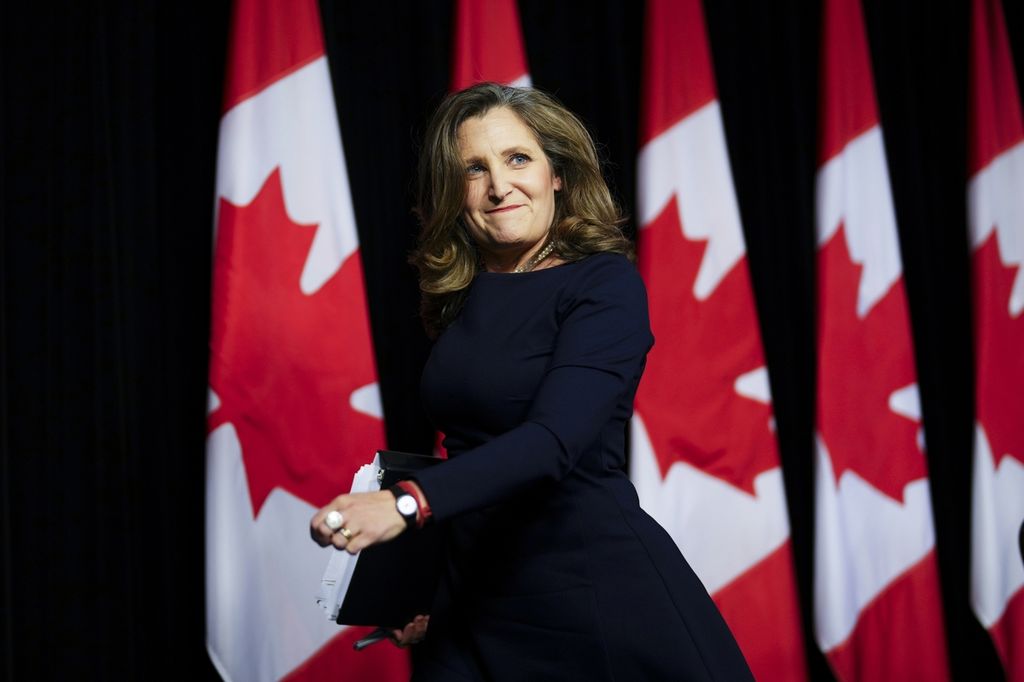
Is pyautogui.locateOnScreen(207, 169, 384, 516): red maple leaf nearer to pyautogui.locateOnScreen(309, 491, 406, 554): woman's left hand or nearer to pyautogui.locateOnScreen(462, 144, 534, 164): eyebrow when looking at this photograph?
pyautogui.locateOnScreen(462, 144, 534, 164): eyebrow

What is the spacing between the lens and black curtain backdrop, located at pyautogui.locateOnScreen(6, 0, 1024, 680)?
283 centimetres

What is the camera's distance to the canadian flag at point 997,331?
3.32 m

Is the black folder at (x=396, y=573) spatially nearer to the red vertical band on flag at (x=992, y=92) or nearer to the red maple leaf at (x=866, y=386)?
the red maple leaf at (x=866, y=386)

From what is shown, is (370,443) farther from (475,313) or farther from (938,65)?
(938,65)

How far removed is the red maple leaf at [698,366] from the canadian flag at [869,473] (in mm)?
260

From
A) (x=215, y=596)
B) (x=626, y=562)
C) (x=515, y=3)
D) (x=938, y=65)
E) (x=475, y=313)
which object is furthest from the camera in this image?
(x=938, y=65)

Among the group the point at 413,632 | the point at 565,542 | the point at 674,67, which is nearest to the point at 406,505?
the point at 565,542

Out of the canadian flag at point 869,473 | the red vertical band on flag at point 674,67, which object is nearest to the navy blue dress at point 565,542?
the red vertical band on flag at point 674,67

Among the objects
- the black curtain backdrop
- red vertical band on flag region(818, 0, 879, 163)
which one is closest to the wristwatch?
the black curtain backdrop

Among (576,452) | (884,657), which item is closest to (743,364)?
(884,657)

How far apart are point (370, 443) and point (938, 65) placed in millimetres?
2271

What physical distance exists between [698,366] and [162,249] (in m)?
1.48

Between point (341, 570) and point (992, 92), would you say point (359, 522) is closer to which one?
point (341, 570)

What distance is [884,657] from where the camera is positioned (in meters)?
3.28
